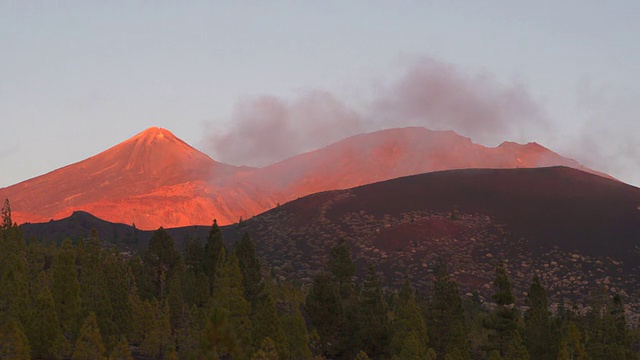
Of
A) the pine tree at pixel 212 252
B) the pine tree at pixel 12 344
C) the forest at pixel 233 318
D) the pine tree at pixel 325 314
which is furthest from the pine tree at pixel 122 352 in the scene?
the pine tree at pixel 212 252

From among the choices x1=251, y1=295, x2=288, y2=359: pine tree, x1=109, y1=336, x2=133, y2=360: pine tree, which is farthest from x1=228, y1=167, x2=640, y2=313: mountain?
x1=109, y1=336, x2=133, y2=360: pine tree

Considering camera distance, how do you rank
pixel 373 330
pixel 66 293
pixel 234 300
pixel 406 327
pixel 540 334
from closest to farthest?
pixel 234 300 → pixel 66 293 → pixel 406 327 → pixel 540 334 → pixel 373 330

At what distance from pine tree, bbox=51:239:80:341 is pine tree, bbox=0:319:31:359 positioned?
10.0 metres

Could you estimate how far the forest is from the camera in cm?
5228

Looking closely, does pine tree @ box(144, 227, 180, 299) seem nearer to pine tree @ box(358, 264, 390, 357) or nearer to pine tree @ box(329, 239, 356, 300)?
pine tree @ box(329, 239, 356, 300)

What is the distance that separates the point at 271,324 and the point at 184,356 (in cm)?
946

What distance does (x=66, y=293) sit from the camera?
5809 cm

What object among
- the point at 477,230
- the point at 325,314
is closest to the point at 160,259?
the point at 325,314

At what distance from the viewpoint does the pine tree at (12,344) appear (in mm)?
45875

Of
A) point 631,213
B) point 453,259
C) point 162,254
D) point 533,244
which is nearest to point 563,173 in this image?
point 631,213

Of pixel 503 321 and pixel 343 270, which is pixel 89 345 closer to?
pixel 343 270

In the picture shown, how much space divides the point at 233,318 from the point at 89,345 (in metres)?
10.1

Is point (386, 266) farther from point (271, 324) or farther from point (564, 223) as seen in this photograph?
point (271, 324)

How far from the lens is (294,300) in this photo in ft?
268
